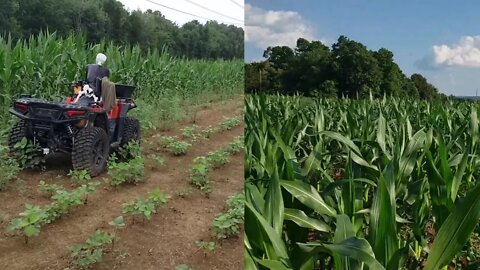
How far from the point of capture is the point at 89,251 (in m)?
1.11

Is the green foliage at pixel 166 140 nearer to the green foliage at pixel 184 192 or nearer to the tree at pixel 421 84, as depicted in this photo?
the green foliage at pixel 184 192

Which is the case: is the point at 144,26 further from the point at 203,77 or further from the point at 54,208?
the point at 54,208

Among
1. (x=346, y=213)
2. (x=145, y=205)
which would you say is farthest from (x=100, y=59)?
(x=346, y=213)

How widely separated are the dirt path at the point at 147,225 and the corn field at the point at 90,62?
104 millimetres

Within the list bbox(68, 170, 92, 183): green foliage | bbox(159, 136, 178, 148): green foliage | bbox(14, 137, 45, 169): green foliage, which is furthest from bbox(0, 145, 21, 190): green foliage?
bbox(159, 136, 178, 148): green foliage

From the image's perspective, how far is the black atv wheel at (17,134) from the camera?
108 centimetres

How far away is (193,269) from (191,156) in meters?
0.31

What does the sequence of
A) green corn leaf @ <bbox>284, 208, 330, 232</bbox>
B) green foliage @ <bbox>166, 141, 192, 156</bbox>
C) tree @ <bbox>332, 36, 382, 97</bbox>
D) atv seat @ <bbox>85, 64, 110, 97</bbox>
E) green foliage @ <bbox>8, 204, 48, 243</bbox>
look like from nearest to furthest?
green foliage @ <bbox>8, 204, 48, 243</bbox> → atv seat @ <bbox>85, 64, 110, 97</bbox> → green foliage @ <bbox>166, 141, 192, 156</bbox> → green corn leaf @ <bbox>284, 208, 330, 232</bbox> → tree @ <bbox>332, 36, 382, 97</bbox>

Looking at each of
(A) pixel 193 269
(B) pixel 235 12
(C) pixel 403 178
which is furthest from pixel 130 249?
(C) pixel 403 178

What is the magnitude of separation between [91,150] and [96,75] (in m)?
0.19

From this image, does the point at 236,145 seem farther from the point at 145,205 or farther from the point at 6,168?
the point at 6,168

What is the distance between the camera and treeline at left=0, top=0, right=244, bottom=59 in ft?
3.76

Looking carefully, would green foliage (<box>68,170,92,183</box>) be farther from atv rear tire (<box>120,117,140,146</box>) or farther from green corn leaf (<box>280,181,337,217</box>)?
green corn leaf (<box>280,181,337,217</box>)

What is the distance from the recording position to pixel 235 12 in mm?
1116
